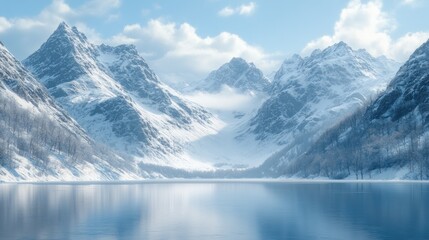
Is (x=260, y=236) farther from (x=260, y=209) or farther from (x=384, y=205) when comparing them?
(x=384, y=205)

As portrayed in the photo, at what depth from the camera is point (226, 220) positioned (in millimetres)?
86250

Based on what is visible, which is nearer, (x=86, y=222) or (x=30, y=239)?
(x=30, y=239)

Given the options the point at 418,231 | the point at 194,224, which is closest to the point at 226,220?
the point at 194,224

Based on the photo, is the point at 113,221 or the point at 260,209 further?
the point at 260,209

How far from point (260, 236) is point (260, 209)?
36.8 m

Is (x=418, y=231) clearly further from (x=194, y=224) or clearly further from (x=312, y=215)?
(x=194, y=224)

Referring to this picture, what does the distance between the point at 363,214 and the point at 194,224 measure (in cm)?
2907

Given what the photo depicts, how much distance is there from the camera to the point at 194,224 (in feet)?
266

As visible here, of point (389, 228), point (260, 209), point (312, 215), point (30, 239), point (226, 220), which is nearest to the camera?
point (30, 239)

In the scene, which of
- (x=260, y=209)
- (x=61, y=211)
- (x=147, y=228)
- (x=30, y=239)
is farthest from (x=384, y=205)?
(x=30, y=239)

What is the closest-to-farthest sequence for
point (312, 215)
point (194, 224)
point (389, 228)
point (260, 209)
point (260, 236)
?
point (260, 236) < point (389, 228) < point (194, 224) < point (312, 215) < point (260, 209)

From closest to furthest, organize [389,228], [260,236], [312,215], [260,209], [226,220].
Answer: [260,236] → [389,228] → [226,220] → [312,215] → [260,209]

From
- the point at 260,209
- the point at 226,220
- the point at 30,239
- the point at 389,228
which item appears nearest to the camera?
the point at 30,239

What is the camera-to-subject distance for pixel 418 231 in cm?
7012
